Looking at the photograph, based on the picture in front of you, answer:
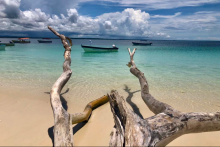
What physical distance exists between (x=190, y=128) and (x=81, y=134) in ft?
7.71

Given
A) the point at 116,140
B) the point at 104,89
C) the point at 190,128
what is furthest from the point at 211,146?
the point at 104,89

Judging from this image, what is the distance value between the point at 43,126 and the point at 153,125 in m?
2.84

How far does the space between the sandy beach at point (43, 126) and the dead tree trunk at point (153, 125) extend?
2.32 feet

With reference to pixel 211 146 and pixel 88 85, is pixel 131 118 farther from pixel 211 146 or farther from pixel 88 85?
pixel 88 85

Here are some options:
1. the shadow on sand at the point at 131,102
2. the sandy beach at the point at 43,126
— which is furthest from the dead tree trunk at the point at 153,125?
the shadow on sand at the point at 131,102

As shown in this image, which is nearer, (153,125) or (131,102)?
(153,125)

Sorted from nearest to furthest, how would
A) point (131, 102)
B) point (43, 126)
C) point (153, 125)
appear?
point (153, 125)
point (43, 126)
point (131, 102)

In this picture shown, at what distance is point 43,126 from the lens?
A: 4.13 metres

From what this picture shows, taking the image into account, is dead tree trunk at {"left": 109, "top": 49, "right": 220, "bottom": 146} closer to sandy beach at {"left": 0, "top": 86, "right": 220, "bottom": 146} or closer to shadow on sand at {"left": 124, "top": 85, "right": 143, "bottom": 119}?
sandy beach at {"left": 0, "top": 86, "right": 220, "bottom": 146}

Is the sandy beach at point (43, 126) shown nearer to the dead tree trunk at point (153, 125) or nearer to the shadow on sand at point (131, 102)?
the shadow on sand at point (131, 102)

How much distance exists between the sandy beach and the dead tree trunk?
2.32 ft

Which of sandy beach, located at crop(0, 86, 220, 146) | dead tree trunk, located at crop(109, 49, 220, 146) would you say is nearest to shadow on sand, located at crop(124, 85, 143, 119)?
sandy beach, located at crop(0, 86, 220, 146)

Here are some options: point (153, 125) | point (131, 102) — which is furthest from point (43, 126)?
point (131, 102)

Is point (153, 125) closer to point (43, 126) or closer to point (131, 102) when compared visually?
point (43, 126)
